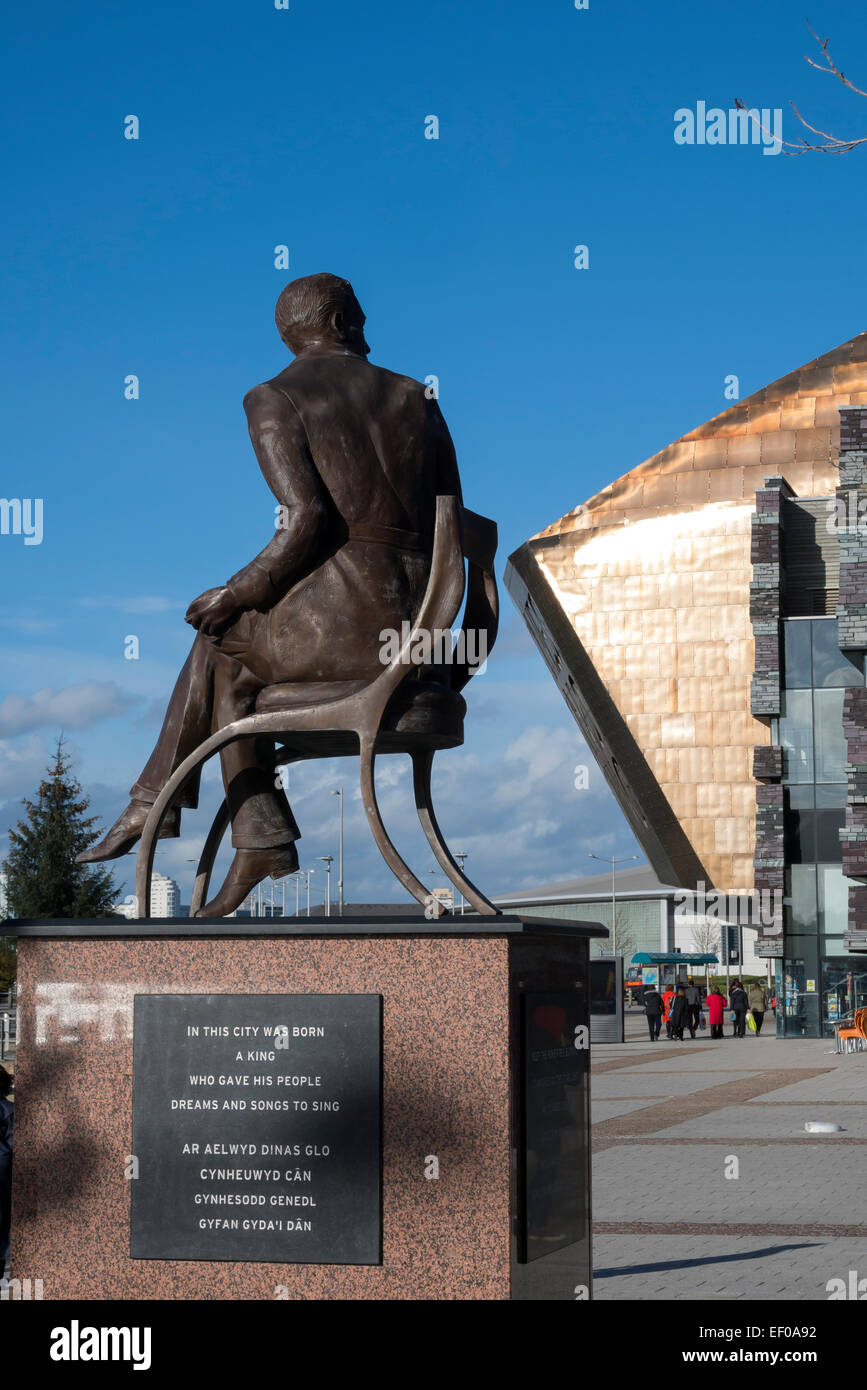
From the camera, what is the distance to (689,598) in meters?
47.3

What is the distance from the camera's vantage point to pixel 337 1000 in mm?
6184

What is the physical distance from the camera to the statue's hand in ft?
23.1

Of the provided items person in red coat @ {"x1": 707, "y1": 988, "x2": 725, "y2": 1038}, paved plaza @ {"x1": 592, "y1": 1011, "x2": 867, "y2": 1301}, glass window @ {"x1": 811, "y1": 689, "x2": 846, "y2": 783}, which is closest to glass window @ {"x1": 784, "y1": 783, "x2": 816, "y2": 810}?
glass window @ {"x1": 811, "y1": 689, "x2": 846, "y2": 783}

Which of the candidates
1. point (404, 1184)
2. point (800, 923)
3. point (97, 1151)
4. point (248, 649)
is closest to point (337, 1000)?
point (404, 1184)

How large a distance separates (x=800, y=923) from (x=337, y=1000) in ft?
131

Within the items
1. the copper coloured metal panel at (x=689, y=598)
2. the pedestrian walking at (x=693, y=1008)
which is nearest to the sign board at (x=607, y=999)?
the pedestrian walking at (x=693, y=1008)

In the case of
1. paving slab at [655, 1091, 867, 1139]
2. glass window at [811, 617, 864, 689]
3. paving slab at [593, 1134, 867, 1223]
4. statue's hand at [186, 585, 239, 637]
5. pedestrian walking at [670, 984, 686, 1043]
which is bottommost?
pedestrian walking at [670, 984, 686, 1043]

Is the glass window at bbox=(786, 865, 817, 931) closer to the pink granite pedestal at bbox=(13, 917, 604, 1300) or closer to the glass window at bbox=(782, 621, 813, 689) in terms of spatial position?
the glass window at bbox=(782, 621, 813, 689)

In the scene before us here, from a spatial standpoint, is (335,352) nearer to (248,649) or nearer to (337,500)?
(337,500)

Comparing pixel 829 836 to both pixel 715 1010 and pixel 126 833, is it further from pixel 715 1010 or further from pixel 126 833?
pixel 126 833

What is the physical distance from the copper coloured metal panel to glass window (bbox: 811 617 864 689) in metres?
2.30

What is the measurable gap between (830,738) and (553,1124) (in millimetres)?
39532

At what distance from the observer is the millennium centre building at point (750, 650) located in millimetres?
43719
